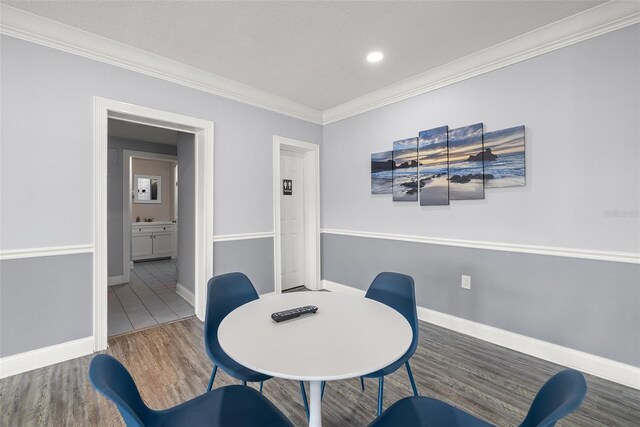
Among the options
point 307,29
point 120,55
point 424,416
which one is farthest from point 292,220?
point 424,416

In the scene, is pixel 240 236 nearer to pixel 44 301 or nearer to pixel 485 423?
pixel 44 301

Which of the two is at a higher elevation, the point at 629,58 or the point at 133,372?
the point at 629,58

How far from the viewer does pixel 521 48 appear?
250 cm

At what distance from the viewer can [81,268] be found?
249cm

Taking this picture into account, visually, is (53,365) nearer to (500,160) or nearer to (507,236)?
(507,236)

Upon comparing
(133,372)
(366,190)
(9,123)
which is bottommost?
(133,372)

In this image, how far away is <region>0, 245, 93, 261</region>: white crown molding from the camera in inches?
86.0

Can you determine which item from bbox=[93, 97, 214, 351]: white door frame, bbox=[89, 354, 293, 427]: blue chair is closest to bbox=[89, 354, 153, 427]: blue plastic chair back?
bbox=[89, 354, 293, 427]: blue chair

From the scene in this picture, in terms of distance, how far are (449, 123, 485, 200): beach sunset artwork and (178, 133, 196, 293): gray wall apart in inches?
119

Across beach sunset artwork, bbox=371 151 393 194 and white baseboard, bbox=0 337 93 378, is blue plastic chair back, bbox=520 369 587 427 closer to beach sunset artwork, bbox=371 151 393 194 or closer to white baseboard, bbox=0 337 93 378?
beach sunset artwork, bbox=371 151 393 194

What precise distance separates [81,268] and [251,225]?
168 centimetres

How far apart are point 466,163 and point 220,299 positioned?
100 inches

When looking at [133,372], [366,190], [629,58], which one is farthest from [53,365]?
[629,58]

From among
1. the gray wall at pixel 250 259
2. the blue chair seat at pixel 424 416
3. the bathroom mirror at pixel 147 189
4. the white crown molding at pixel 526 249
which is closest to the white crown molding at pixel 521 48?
the white crown molding at pixel 526 249
